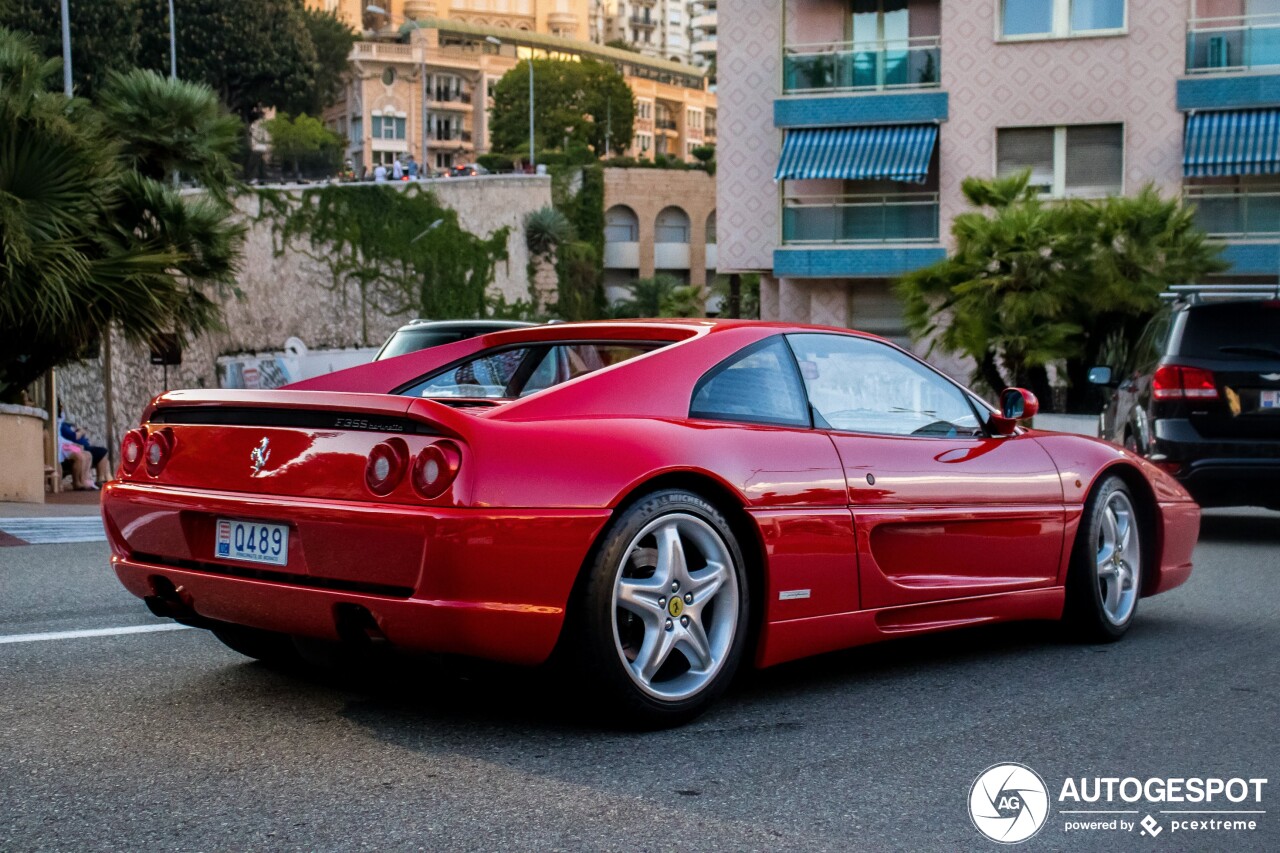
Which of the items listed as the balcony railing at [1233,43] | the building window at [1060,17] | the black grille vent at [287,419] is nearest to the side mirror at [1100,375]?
the black grille vent at [287,419]

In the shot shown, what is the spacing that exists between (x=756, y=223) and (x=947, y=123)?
17.0ft

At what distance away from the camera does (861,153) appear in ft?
112

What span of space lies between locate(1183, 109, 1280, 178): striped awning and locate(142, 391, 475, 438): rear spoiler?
2972 cm

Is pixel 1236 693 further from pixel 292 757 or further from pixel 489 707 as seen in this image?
pixel 292 757

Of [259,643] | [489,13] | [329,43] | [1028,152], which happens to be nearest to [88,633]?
[259,643]

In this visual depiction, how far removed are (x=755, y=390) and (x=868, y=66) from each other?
30.9 meters

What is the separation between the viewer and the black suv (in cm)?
1058

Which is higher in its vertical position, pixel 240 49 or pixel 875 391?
pixel 240 49

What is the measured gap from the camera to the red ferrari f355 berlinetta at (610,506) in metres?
4.46

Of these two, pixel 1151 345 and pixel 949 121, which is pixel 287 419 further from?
pixel 949 121

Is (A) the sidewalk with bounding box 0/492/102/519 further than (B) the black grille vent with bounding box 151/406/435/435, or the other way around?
(A) the sidewalk with bounding box 0/492/102/519

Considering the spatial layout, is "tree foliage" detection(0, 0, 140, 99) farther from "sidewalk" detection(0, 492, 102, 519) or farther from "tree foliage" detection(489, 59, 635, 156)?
"tree foliage" detection(489, 59, 635, 156)

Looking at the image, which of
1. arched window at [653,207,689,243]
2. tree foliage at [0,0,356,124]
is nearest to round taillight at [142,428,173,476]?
tree foliage at [0,0,356,124]

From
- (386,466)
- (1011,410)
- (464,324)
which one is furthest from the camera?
(464,324)
